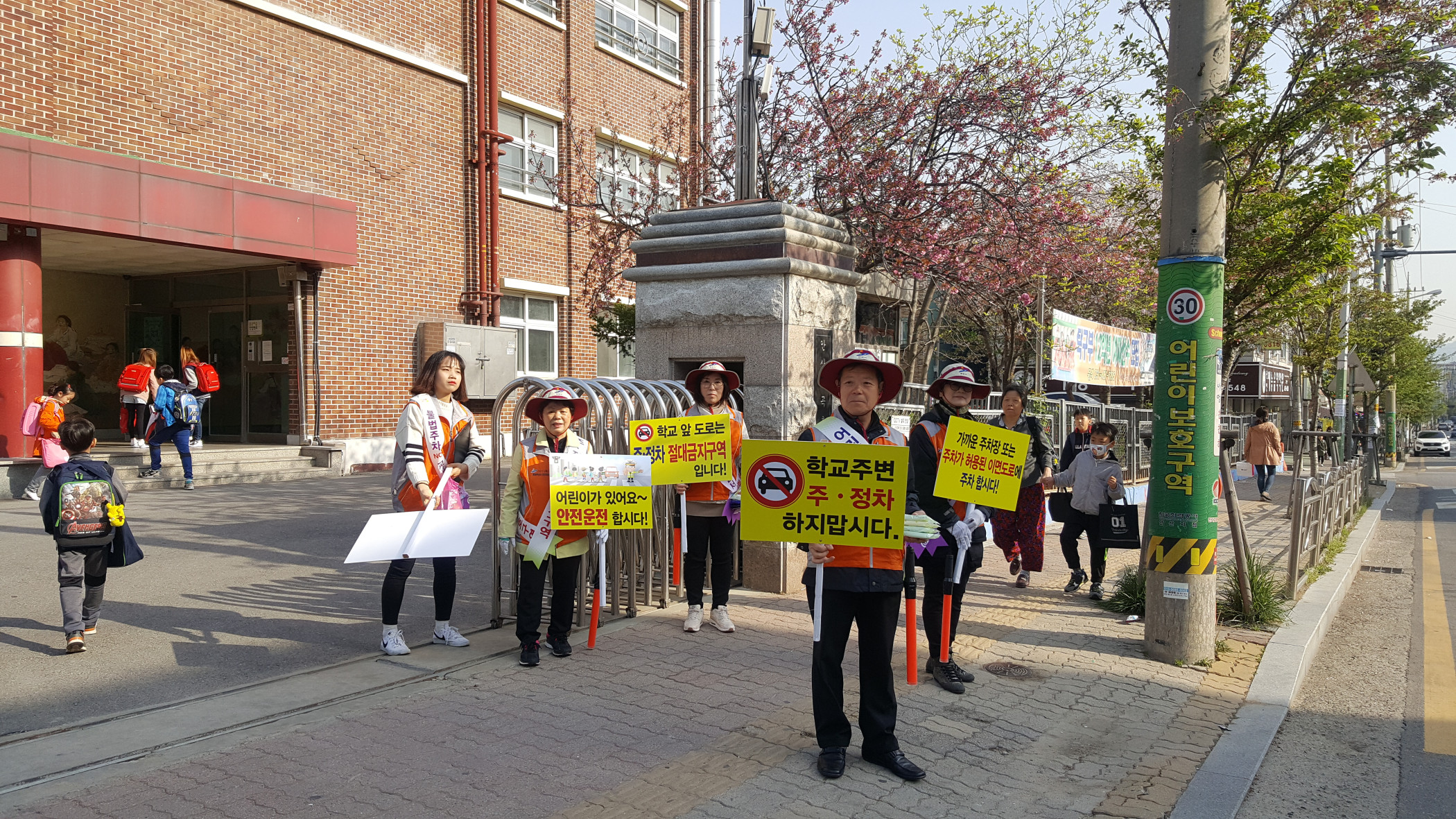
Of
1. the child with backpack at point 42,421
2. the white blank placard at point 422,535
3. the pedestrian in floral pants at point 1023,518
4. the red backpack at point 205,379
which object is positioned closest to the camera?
the white blank placard at point 422,535

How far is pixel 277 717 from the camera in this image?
15.3 feet

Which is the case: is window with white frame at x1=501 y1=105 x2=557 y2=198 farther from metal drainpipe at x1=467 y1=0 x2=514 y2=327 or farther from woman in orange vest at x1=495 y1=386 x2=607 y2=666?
woman in orange vest at x1=495 y1=386 x2=607 y2=666

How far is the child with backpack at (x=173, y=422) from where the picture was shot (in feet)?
40.9

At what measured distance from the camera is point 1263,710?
533 cm

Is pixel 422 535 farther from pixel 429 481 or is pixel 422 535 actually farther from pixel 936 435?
pixel 936 435

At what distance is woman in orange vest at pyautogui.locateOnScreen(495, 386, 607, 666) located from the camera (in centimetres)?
557

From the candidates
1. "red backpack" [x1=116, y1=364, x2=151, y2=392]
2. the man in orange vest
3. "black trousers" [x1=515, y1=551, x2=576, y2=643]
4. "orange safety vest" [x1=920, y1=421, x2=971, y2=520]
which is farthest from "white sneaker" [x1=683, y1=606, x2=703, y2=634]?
"red backpack" [x1=116, y1=364, x2=151, y2=392]

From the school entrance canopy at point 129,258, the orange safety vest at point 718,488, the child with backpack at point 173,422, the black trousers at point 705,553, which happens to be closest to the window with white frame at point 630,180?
the school entrance canopy at point 129,258

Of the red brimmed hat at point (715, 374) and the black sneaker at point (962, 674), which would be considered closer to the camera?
the black sneaker at point (962, 674)

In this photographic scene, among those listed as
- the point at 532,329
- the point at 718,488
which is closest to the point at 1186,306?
the point at 718,488

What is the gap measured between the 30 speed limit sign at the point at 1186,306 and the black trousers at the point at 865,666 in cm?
320

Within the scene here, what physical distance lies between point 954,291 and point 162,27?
456 inches

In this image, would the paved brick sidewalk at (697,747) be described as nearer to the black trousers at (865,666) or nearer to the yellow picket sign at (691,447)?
the black trousers at (865,666)

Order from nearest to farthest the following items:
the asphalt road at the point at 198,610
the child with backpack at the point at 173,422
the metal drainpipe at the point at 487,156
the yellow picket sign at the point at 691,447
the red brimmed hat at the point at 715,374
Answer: the asphalt road at the point at 198,610, the yellow picket sign at the point at 691,447, the red brimmed hat at the point at 715,374, the child with backpack at the point at 173,422, the metal drainpipe at the point at 487,156
